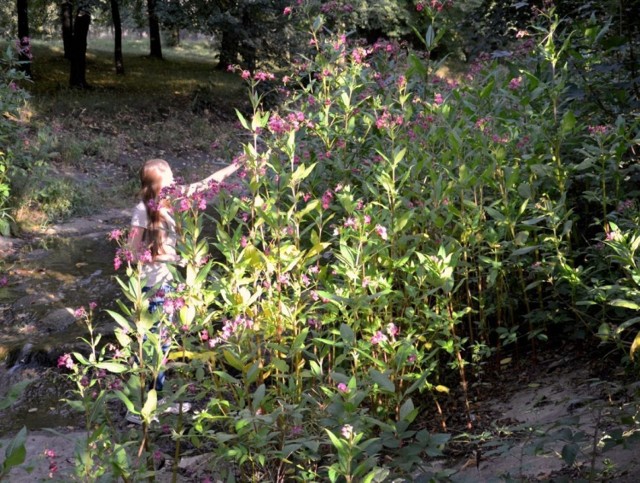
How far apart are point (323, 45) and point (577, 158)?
82.4 inches

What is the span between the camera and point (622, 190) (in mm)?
3756

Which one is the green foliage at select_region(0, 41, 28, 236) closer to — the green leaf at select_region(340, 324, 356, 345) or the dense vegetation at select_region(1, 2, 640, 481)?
the dense vegetation at select_region(1, 2, 640, 481)

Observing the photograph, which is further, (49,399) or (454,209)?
(49,399)

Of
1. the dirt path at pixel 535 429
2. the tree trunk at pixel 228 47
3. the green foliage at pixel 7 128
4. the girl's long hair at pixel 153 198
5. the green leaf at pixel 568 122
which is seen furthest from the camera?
the tree trunk at pixel 228 47

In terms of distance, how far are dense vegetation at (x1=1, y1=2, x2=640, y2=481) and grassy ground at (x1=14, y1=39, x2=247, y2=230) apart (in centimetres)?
723

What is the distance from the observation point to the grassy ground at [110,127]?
10.9 m

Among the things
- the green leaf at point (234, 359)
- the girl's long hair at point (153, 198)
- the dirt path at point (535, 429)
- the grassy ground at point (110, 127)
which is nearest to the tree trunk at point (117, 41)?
the grassy ground at point (110, 127)

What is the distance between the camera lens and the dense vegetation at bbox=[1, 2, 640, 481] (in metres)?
2.98

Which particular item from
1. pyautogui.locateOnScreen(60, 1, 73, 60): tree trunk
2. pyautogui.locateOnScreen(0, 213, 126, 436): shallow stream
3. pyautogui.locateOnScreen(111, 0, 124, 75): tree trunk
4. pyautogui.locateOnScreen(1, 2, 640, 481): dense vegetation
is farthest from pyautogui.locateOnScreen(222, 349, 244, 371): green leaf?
pyautogui.locateOnScreen(60, 1, 73, 60): tree trunk

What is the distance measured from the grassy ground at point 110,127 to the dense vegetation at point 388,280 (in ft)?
23.7

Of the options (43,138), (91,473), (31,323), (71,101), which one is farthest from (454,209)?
(71,101)

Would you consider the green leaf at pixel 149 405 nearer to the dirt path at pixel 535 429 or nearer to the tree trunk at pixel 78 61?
the dirt path at pixel 535 429

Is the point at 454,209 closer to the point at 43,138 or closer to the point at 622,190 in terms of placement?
the point at 622,190

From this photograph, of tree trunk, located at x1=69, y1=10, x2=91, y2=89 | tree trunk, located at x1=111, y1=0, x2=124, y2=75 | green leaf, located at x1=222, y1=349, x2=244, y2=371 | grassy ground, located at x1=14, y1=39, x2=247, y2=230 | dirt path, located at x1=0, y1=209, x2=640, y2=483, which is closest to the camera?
dirt path, located at x1=0, y1=209, x2=640, y2=483
